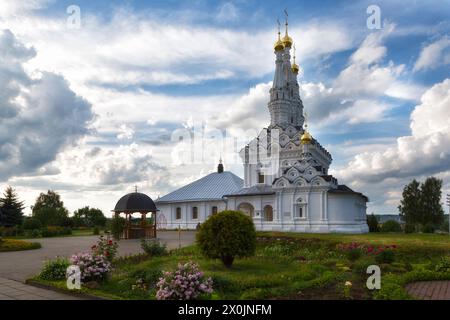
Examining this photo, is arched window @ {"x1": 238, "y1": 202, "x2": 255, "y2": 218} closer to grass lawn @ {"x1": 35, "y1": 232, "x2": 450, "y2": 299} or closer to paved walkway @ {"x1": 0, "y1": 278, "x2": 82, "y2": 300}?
grass lawn @ {"x1": 35, "y1": 232, "x2": 450, "y2": 299}

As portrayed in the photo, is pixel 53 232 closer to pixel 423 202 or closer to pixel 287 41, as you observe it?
pixel 287 41

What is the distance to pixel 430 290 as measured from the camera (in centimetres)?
998

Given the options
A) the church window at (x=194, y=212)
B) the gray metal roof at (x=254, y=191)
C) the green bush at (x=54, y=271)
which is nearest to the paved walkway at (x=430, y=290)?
the green bush at (x=54, y=271)

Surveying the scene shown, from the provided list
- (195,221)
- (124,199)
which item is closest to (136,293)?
(124,199)

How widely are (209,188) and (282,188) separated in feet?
40.5

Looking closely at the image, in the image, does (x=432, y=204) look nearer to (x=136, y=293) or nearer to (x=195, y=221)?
(x=195, y=221)

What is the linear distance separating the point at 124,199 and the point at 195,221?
1304 cm

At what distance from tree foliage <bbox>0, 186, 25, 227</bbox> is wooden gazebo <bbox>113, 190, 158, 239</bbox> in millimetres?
18123

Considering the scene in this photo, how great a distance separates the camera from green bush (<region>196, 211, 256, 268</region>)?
42.5ft

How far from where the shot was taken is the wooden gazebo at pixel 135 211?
29.9 metres

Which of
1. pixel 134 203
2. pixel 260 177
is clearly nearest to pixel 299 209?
pixel 260 177

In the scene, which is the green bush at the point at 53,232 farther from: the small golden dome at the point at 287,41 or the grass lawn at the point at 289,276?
the small golden dome at the point at 287,41

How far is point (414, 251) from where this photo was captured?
686 inches
